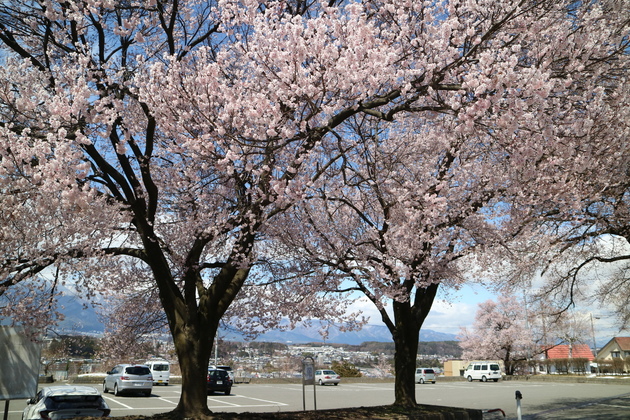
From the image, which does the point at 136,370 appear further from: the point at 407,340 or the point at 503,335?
the point at 503,335

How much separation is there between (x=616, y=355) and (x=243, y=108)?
80463mm

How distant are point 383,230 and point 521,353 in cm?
4279

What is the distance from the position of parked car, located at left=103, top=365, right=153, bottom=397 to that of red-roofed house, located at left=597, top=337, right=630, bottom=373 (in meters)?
38.6

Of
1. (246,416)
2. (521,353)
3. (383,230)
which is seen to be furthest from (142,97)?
(521,353)

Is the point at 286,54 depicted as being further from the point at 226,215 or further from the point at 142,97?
the point at 226,215

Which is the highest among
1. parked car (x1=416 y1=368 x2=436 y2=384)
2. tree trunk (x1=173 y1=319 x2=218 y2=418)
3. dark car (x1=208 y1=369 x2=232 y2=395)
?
tree trunk (x1=173 y1=319 x2=218 y2=418)

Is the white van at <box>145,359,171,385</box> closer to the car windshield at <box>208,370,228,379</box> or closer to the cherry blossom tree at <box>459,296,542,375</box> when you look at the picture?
the car windshield at <box>208,370,228,379</box>

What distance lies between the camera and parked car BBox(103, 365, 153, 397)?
22781mm

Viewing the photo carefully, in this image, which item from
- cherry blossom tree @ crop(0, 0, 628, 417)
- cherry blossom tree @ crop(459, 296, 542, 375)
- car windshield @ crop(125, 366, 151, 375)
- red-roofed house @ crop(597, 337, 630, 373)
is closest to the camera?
cherry blossom tree @ crop(0, 0, 628, 417)

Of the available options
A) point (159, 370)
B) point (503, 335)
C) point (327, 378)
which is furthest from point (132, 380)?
point (503, 335)

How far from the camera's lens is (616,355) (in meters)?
69.6

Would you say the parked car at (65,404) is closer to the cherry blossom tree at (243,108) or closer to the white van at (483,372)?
the cherry blossom tree at (243,108)

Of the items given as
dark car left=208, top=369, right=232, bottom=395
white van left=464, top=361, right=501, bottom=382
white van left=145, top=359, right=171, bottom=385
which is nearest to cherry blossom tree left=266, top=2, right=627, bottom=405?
dark car left=208, top=369, right=232, bottom=395

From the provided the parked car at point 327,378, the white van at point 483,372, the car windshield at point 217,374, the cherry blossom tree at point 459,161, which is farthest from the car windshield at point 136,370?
the white van at point 483,372
